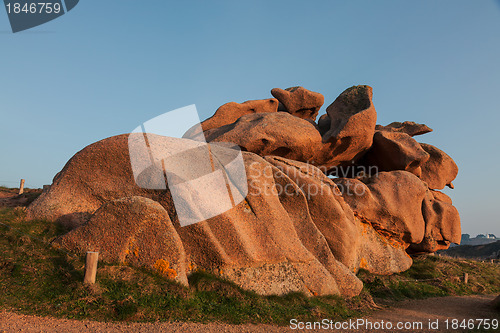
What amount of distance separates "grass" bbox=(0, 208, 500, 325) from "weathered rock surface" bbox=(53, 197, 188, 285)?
29 centimetres

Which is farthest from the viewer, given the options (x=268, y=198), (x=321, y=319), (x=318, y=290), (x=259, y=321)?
(x=268, y=198)

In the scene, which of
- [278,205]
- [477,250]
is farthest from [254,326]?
[477,250]

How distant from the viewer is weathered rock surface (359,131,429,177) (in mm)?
20234

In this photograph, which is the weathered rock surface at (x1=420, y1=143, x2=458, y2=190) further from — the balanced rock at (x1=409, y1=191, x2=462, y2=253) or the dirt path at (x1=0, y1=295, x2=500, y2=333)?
the dirt path at (x1=0, y1=295, x2=500, y2=333)

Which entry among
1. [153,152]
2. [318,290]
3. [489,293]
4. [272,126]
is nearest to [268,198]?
[318,290]

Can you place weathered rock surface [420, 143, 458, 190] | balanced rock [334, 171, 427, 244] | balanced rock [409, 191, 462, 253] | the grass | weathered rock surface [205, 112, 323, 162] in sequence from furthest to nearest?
weathered rock surface [420, 143, 458, 190] → balanced rock [409, 191, 462, 253] → weathered rock surface [205, 112, 323, 162] → balanced rock [334, 171, 427, 244] → the grass

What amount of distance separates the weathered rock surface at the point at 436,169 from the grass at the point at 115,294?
14.4 m

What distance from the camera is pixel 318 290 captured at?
435 inches

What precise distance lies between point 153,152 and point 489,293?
57.7 ft

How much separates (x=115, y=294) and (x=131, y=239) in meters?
1.49

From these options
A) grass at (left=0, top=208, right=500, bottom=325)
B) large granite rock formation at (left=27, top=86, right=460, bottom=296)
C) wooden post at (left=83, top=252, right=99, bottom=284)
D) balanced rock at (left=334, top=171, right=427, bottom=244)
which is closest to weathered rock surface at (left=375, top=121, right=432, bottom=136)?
large granite rock formation at (left=27, top=86, right=460, bottom=296)

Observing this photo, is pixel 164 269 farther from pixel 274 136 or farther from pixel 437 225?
pixel 437 225

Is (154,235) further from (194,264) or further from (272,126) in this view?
(272,126)

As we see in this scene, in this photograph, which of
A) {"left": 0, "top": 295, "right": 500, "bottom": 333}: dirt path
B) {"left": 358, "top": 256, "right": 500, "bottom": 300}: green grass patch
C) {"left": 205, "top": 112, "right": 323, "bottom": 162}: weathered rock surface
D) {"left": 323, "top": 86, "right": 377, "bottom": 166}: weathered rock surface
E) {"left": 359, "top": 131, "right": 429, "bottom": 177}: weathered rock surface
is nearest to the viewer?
{"left": 0, "top": 295, "right": 500, "bottom": 333}: dirt path
